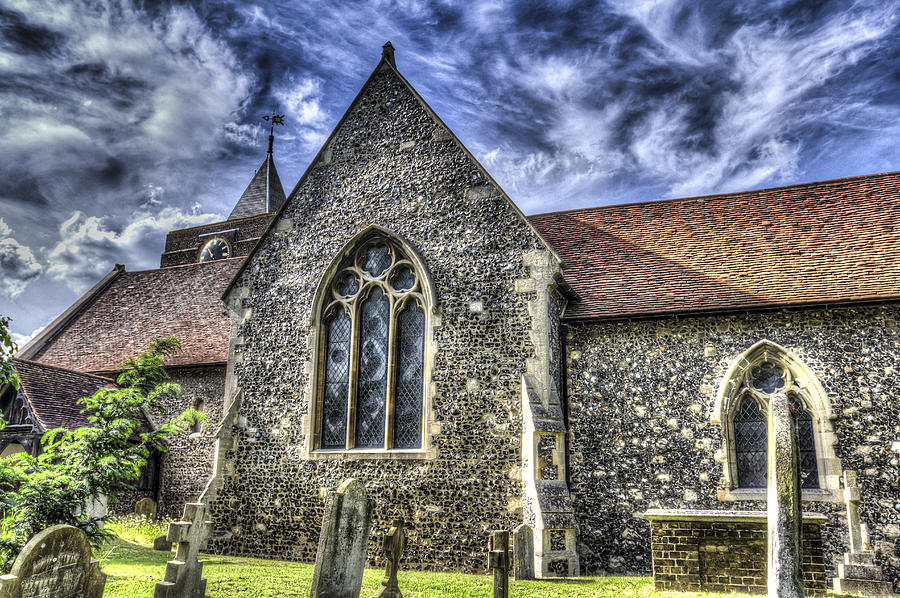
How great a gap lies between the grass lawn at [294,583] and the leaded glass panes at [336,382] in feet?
8.14

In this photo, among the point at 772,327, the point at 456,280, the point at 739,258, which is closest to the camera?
the point at 772,327

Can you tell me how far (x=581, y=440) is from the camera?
12633 mm

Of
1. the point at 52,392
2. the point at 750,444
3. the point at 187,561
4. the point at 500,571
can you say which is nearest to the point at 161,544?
the point at 187,561

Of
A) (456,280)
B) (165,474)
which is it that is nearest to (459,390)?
(456,280)

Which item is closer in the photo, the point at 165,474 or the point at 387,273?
the point at 387,273

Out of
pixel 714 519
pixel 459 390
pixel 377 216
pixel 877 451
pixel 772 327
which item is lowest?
pixel 714 519

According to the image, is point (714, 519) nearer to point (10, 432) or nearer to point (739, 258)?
point (739, 258)

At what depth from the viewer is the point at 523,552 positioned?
1009 cm

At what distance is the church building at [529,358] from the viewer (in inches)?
456

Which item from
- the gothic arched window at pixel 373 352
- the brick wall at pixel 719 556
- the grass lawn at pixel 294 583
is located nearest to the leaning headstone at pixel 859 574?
the brick wall at pixel 719 556

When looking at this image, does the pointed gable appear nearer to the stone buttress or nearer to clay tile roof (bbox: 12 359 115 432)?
clay tile roof (bbox: 12 359 115 432)

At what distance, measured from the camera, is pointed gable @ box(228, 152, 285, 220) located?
31.8m

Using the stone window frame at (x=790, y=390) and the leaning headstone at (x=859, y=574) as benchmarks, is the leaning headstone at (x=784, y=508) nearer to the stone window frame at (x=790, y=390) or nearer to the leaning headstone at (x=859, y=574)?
the leaning headstone at (x=859, y=574)

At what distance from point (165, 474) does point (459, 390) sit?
361 inches
